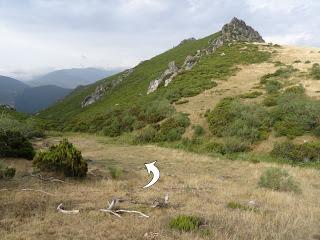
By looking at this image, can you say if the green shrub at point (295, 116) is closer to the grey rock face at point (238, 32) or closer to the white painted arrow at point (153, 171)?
the white painted arrow at point (153, 171)

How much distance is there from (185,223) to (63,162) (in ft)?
27.0

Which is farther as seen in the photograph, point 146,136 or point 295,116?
point 146,136

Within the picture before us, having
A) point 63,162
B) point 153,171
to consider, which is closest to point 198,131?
point 153,171

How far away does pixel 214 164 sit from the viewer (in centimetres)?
2375

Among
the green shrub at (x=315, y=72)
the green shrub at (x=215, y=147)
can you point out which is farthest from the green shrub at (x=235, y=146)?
the green shrub at (x=315, y=72)

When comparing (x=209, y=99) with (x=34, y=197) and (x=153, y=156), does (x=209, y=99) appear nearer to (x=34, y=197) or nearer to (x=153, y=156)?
(x=153, y=156)

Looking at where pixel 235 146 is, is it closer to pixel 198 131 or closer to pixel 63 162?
pixel 198 131

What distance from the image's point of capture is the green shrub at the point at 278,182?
54.1ft

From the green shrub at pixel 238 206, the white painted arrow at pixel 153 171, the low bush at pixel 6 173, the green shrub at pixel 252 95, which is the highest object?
the green shrub at pixel 252 95

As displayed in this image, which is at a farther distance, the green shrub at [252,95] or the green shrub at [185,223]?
the green shrub at [252,95]

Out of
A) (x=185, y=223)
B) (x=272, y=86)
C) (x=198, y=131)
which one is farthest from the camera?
(x=272, y=86)

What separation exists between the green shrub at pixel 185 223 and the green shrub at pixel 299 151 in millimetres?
16296

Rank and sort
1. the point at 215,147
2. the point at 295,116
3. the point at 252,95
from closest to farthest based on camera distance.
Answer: the point at 215,147 → the point at 295,116 → the point at 252,95

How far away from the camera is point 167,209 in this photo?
38.9ft
